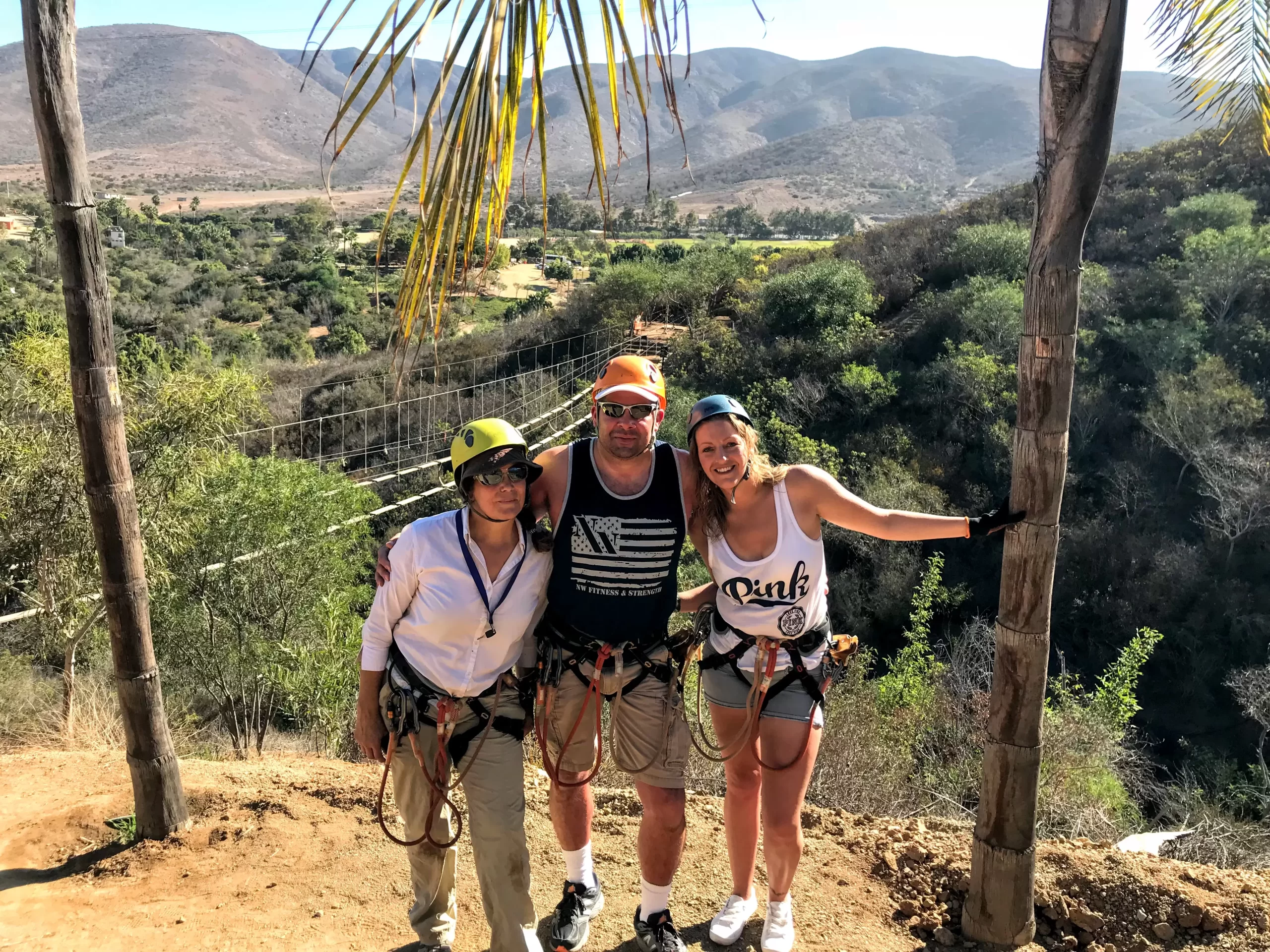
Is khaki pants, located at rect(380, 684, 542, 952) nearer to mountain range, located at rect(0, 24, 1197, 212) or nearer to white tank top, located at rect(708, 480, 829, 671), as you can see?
white tank top, located at rect(708, 480, 829, 671)

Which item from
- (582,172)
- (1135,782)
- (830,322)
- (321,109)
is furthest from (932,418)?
(321,109)

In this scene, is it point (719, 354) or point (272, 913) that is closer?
point (272, 913)

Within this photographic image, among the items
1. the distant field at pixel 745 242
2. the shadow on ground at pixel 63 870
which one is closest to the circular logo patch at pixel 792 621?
the shadow on ground at pixel 63 870

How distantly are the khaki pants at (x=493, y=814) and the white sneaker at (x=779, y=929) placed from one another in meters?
0.87

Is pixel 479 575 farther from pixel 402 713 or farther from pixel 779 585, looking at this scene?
pixel 779 585

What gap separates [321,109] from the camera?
147750 millimetres

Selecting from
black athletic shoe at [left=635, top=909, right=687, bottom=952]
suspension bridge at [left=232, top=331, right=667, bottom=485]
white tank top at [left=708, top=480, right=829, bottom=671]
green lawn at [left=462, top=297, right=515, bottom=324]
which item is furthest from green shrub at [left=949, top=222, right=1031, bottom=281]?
black athletic shoe at [left=635, top=909, right=687, bottom=952]

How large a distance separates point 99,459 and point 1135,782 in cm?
1066

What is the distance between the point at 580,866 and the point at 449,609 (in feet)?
4.12

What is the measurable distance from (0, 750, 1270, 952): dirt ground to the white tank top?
131cm

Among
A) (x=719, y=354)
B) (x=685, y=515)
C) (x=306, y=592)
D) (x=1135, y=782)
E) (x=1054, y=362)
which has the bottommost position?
(x=1135, y=782)

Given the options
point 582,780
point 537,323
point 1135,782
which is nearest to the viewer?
point 582,780

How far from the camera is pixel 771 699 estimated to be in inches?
120

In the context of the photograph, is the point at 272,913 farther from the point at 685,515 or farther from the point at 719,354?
the point at 719,354
